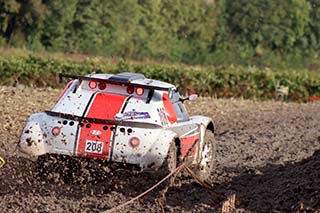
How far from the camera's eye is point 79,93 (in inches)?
486

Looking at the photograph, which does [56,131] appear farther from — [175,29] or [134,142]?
[175,29]

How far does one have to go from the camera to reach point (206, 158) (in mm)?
13781

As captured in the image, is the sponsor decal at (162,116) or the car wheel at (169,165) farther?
the sponsor decal at (162,116)

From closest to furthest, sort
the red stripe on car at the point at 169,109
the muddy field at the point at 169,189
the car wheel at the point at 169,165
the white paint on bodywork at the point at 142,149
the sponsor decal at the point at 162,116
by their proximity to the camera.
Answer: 1. the muddy field at the point at 169,189
2. the white paint on bodywork at the point at 142,149
3. the car wheel at the point at 169,165
4. the sponsor decal at the point at 162,116
5. the red stripe on car at the point at 169,109

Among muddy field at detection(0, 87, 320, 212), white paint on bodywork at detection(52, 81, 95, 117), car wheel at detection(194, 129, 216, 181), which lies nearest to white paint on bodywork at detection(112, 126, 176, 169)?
muddy field at detection(0, 87, 320, 212)

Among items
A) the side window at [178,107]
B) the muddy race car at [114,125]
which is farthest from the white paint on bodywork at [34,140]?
the side window at [178,107]

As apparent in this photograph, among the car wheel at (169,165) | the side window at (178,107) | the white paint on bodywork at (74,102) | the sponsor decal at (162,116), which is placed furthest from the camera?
the side window at (178,107)

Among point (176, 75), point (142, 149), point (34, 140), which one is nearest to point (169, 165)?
point (142, 149)

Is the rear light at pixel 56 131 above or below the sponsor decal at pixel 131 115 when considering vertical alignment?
below

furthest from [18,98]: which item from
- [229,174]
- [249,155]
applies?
[229,174]

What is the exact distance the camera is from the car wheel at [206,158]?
13.3 meters

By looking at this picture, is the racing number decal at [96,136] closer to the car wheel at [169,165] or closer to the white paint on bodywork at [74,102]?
the white paint on bodywork at [74,102]

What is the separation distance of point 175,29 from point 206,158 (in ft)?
168

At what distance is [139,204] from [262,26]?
2241 inches
